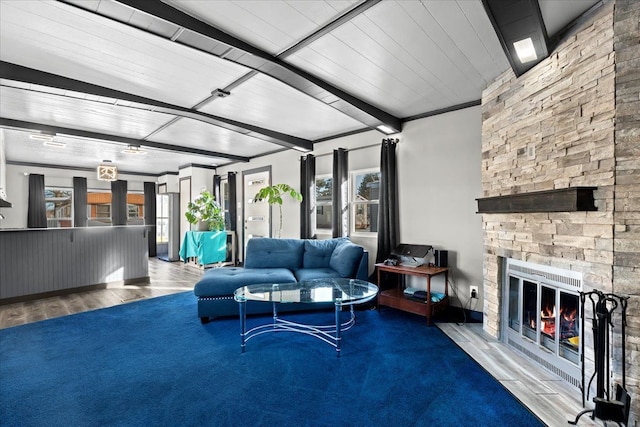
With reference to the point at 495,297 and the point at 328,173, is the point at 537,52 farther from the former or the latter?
the point at 328,173

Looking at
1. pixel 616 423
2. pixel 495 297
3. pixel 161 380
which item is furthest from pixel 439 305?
pixel 161 380

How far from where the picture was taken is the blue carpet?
73.9 inches

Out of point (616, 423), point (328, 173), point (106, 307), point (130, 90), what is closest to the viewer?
point (616, 423)

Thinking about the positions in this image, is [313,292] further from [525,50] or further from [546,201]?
[525,50]

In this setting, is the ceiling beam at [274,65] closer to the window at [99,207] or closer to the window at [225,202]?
the window at [225,202]

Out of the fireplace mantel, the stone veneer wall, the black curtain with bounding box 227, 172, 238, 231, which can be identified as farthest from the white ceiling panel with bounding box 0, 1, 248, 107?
the black curtain with bounding box 227, 172, 238, 231

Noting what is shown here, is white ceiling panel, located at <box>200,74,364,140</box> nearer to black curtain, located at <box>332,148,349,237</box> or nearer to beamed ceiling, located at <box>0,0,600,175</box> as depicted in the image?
beamed ceiling, located at <box>0,0,600,175</box>

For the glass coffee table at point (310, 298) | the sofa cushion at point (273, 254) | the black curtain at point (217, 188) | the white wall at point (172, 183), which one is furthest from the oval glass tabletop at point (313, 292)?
the white wall at point (172, 183)

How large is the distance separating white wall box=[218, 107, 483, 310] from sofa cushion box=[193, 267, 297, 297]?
162 cm

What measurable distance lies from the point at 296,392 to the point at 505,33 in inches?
112

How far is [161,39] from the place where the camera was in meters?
2.29

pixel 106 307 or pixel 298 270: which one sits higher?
pixel 298 270

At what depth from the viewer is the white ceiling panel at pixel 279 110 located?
10.9 ft

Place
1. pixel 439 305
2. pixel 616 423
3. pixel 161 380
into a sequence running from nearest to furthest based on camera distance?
pixel 616 423 < pixel 161 380 < pixel 439 305
